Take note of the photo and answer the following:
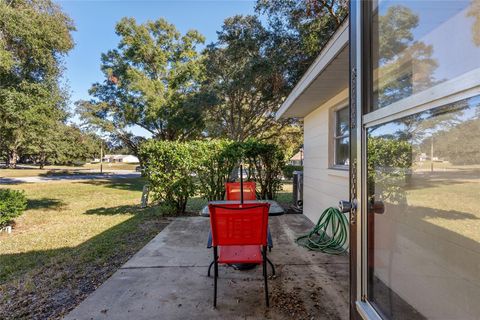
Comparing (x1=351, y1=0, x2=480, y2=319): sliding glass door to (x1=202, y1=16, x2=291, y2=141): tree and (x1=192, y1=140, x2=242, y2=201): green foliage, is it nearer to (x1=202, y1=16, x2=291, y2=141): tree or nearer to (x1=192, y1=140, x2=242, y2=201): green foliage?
(x1=192, y1=140, x2=242, y2=201): green foliage

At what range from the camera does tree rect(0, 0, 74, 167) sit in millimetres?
6676

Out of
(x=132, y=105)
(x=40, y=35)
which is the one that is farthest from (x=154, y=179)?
(x=132, y=105)

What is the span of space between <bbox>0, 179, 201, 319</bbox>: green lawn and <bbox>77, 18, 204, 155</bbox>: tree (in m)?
9.34

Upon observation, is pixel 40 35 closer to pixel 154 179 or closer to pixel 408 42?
pixel 154 179

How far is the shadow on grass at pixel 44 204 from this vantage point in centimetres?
945

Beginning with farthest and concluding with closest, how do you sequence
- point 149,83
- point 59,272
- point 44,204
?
point 149,83
point 44,204
point 59,272

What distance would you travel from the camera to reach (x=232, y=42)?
13.2m

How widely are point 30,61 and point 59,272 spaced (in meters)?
6.15

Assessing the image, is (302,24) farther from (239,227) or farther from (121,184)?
(121,184)

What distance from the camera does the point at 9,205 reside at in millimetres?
6238

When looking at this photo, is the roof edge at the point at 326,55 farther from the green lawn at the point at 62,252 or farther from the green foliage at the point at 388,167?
the green lawn at the point at 62,252

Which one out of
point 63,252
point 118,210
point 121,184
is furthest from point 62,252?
point 121,184

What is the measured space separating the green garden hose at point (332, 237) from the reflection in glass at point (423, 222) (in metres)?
2.68

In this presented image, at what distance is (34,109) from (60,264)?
500 centimetres
